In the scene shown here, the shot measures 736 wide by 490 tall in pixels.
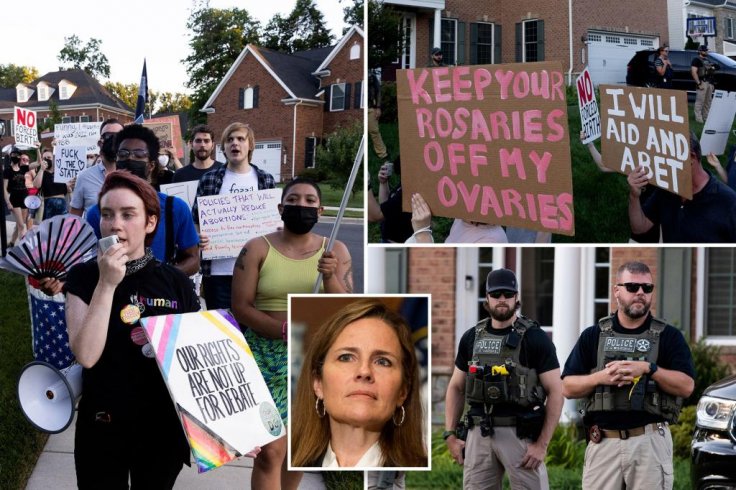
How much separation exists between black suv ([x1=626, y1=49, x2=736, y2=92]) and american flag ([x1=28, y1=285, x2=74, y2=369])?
2.50 metres

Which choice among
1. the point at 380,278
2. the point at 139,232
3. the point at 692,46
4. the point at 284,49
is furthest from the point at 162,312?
the point at 692,46

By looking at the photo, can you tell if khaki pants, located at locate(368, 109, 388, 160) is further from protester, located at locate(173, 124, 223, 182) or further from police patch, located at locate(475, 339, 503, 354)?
protester, located at locate(173, 124, 223, 182)

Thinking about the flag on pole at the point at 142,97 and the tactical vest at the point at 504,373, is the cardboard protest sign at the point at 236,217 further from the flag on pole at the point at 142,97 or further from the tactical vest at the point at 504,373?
the tactical vest at the point at 504,373

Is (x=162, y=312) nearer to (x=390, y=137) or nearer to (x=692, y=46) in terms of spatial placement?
(x=390, y=137)

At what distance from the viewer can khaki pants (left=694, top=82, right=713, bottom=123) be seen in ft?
14.5

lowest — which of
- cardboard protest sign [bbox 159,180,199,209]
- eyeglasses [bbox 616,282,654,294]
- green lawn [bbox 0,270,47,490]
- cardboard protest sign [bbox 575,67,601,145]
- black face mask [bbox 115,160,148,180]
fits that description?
green lawn [bbox 0,270,47,490]

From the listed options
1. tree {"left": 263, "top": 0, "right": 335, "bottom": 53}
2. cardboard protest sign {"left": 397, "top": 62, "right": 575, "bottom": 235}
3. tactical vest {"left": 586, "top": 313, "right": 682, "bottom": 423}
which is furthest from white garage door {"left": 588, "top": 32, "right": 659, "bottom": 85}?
tree {"left": 263, "top": 0, "right": 335, "bottom": 53}

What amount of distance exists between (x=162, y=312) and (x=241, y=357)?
0.46 metres

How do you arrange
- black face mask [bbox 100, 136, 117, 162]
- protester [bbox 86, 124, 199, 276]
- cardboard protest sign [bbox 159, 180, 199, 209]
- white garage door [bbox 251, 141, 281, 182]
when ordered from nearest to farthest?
protester [bbox 86, 124, 199, 276] → white garage door [bbox 251, 141, 281, 182] → black face mask [bbox 100, 136, 117, 162] → cardboard protest sign [bbox 159, 180, 199, 209]

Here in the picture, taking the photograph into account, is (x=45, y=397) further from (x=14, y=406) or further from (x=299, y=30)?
(x=14, y=406)

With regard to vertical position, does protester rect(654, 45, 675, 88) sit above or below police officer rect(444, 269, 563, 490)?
above

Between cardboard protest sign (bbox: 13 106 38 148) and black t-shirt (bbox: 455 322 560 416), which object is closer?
black t-shirt (bbox: 455 322 560 416)

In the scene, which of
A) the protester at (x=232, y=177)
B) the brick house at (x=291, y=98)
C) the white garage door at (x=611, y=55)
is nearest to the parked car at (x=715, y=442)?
the white garage door at (x=611, y=55)

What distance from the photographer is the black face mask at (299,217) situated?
A: 4.31 m
